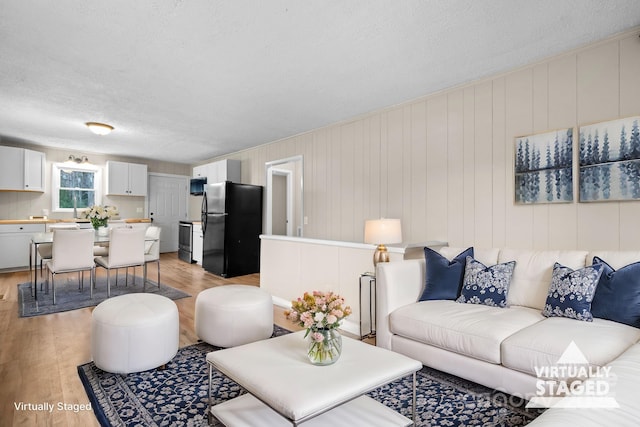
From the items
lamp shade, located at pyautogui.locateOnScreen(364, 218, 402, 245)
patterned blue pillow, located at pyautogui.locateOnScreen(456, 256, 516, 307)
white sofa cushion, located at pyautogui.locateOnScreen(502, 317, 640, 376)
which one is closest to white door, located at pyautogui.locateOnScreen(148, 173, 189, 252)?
lamp shade, located at pyautogui.locateOnScreen(364, 218, 402, 245)

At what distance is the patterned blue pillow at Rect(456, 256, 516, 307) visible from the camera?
98.8 inches

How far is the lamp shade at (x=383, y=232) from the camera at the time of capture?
309 cm

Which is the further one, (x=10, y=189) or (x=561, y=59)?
(x=10, y=189)

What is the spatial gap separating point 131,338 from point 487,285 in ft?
8.43

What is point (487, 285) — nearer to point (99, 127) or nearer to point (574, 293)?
point (574, 293)

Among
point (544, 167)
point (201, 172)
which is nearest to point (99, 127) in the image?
point (201, 172)

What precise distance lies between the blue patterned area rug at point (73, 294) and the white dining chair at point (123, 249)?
0.30 meters

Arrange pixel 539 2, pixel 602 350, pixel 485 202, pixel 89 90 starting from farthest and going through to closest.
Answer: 1. pixel 89 90
2. pixel 485 202
3. pixel 539 2
4. pixel 602 350

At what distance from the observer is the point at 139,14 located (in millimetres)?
2246

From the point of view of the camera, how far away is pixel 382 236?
3.08 meters

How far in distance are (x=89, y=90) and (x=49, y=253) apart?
2657 millimetres

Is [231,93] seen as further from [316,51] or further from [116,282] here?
[116,282]

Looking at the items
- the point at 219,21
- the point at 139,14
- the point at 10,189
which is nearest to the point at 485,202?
the point at 219,21

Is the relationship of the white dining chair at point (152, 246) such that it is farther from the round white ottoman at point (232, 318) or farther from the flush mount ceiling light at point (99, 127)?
the round white ottoman at point (232, 318)
